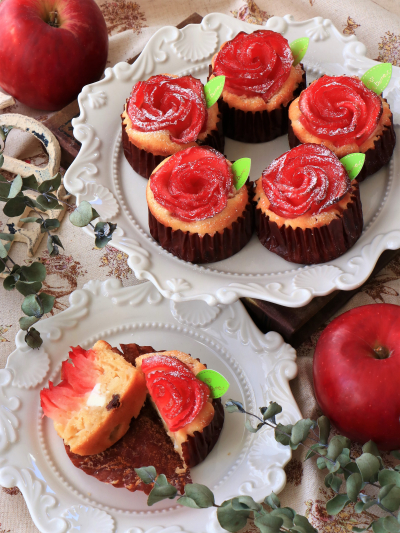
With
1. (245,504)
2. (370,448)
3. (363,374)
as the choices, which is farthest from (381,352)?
(245,504)

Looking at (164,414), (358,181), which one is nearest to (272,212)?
(358,181)

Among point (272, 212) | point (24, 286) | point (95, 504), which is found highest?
point (272, 212)

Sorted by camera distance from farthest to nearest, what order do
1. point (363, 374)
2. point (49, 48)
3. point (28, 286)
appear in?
point (49, 48) < point (28, 286) < point (363, 374)

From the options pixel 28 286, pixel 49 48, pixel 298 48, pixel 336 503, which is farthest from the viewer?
pixel 49 48

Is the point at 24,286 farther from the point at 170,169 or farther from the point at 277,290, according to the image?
the point at 277,290

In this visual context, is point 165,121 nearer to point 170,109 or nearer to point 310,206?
point 170,109

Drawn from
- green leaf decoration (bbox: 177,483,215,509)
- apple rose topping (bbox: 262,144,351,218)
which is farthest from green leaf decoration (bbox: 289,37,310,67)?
green leaf decoration (bbox: 177,483,215,509)
